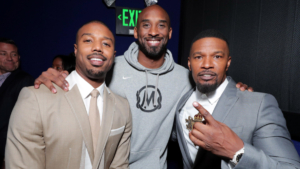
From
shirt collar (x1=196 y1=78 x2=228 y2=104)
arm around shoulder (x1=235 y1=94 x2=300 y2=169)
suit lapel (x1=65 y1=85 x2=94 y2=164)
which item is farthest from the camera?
shirt collar (x1=196 y1=78 x2=228 y2=104)

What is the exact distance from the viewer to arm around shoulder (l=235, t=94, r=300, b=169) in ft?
3.35

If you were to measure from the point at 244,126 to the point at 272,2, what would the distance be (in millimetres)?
1134

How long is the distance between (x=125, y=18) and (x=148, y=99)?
67.9 inches

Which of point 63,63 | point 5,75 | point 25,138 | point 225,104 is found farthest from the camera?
point 63,63

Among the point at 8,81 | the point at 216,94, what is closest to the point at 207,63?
the point at 216,94

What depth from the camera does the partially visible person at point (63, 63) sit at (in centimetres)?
279

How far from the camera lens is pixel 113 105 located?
59.0 inches

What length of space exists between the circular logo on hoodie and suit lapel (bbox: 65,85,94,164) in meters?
0.57

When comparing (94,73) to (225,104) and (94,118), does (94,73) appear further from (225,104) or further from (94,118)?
(225,104)

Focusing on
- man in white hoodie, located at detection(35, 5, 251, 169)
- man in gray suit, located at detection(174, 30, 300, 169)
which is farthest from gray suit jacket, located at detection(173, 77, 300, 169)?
man in white hoodie, located at detection(35, 5, 251, 169)

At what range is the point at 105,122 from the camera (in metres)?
1.37

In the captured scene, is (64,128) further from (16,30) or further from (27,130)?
(16,30)

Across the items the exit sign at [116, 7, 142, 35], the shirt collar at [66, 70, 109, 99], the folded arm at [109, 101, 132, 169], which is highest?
the exit sign at [116, 7, 142, 35]

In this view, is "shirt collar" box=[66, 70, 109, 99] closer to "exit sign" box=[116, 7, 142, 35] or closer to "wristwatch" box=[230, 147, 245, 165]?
"wristwatch" box=[230, 147, 245, 165]
